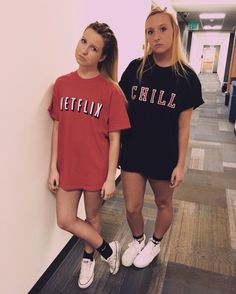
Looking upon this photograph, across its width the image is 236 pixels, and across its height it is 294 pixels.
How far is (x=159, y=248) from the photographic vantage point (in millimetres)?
1799

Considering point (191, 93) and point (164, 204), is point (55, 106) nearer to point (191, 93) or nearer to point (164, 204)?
point (191, 93)

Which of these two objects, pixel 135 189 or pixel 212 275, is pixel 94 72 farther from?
pixel 212 275

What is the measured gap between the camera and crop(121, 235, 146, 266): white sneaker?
1.71 metres

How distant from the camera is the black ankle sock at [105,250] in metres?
1.54

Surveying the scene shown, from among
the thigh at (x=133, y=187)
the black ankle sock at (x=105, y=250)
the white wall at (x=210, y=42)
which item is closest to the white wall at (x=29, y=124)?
the black ankle sock at (x=105, y=250)

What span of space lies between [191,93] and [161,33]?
298 mm

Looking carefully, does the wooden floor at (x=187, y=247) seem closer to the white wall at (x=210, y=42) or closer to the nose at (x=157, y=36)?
the nose at (x=157, y=36)

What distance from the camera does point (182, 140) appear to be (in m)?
1.41

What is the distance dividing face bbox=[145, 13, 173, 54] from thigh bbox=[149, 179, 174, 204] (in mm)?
648

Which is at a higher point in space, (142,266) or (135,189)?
(135,189)

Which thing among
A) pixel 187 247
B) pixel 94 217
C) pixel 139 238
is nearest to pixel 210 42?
pixel 187 247

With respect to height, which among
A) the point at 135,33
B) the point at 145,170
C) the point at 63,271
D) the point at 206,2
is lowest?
the point at 63,271

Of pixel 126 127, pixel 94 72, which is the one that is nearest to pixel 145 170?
pixel 126 127

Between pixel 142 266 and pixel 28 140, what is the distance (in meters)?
1.01
